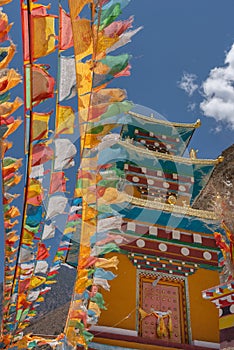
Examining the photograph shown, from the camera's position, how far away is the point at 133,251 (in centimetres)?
884

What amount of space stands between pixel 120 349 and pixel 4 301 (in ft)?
8.77

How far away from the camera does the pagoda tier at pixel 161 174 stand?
1312cm

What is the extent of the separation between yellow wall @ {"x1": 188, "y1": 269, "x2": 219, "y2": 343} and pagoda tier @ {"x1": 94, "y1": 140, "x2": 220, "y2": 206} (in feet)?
13.5

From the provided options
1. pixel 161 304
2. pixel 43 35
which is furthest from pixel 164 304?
pixel 43 35

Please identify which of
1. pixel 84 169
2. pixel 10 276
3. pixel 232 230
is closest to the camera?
pixel 84 169

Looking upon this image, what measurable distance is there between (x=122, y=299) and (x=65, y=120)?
531 cm

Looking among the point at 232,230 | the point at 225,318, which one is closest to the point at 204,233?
the point at 232,230

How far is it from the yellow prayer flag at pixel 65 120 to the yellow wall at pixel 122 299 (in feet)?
16.4

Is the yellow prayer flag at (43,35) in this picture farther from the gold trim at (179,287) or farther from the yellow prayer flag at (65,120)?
the gold trim at (179,287)

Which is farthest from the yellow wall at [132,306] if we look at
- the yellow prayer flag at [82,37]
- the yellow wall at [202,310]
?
the yellow prayer flag at [82,37]

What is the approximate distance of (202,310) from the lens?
8.53 meters

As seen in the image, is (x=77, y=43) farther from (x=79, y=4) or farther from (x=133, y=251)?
(x=133, y=251)

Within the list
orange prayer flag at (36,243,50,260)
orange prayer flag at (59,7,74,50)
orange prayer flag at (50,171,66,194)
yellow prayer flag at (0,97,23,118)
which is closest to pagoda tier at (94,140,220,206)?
orange prayer flag at (36,243,50,260)

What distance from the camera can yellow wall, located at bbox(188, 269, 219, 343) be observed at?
8.22 metres
